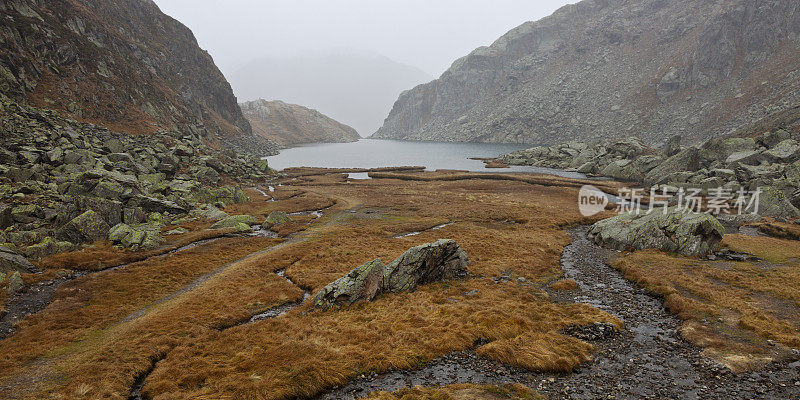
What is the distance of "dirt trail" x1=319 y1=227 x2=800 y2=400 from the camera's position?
13734 millimetres

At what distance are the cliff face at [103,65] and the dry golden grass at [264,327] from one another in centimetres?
7075

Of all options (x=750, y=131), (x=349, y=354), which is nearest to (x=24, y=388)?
(x=349, y=354)

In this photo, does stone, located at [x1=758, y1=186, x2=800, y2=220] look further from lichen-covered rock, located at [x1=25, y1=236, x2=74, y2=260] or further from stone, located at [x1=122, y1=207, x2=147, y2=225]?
lichen-covered rock, located at [x1=25, y1=236, x2=74, y2=260]

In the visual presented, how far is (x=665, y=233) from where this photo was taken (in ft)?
120

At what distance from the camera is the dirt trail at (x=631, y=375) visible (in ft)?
45.1

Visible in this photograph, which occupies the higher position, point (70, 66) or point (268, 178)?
point (70, 66)

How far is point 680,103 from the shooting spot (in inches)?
6580

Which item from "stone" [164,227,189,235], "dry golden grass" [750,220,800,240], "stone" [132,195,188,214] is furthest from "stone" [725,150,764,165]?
"stone" [132,195,188,214]

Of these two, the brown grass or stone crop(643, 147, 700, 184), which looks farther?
stone crop(643, 147, 700, 184)

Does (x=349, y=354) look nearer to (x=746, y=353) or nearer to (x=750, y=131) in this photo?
(x=746, y=353)

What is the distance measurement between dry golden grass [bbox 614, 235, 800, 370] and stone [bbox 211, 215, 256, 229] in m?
48.2

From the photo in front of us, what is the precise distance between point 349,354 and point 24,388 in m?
14.4

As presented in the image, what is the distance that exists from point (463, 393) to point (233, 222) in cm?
4402

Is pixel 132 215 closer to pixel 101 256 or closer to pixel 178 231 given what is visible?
pixel 178 231
